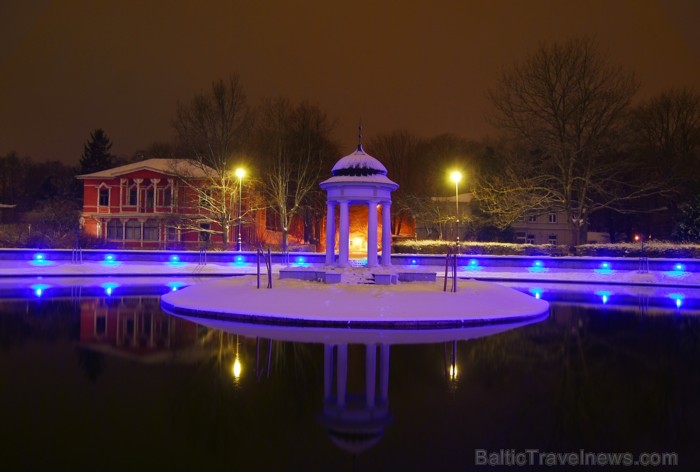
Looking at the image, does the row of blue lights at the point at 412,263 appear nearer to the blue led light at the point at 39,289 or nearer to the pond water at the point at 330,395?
the blue led light at the point at 39,289

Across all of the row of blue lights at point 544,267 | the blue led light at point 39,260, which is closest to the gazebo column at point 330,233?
the row of blue lights at point 544,267

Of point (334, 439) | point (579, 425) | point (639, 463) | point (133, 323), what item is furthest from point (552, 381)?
point (133, 323)

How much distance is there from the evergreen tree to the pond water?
79075 millimetres

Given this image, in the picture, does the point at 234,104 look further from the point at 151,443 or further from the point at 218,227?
the point at 151,443

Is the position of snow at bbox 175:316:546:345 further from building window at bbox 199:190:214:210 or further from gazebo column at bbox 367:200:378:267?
building window at bbox 199:190:214:210

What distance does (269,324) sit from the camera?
1655 cm

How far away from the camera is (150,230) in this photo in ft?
184

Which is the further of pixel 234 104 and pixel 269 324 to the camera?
pixel 234 104

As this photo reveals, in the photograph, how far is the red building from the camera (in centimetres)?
5403

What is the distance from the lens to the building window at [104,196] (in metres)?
56.9

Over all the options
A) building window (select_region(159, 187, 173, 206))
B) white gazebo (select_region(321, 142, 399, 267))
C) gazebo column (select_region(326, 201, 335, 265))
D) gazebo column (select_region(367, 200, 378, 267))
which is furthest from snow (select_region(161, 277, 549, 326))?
building window (select_region(159, 187, 173, 206))

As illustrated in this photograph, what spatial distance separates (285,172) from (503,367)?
38516 mm

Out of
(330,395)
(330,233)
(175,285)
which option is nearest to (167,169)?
(175,285)

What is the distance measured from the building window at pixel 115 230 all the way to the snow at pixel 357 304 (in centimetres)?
3769
